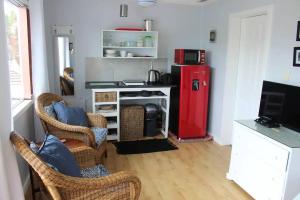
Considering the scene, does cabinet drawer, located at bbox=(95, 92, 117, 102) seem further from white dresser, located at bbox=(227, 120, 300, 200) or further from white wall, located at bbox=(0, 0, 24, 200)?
white wall, located at bbox=(0, 0, 24, 200)

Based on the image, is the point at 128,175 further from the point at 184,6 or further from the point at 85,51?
the point at 184,6

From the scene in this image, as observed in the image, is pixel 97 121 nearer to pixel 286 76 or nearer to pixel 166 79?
pixel 166 79

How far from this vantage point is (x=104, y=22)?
13.4ft

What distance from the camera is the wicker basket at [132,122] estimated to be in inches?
157

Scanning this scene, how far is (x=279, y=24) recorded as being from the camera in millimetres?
2750

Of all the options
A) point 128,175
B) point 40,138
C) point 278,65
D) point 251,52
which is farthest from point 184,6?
point 128,175

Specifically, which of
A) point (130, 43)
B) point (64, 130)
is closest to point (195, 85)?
point (130, 43)

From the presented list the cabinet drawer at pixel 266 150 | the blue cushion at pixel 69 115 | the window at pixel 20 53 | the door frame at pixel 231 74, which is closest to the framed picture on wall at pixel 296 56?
the cabinet drawer at pixel 266 150

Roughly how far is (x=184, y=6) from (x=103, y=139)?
9.18 feet

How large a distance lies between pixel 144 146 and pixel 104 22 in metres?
2.08

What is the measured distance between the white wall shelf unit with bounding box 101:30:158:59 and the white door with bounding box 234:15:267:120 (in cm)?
137

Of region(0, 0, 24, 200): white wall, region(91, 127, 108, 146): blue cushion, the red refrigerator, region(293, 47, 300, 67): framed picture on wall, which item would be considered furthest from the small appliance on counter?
region(0, 0, 24, 200): white wall

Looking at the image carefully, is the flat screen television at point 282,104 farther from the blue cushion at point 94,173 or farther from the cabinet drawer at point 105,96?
the cabinet drawer at point 105,96

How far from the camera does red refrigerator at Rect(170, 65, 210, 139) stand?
3.93 m
